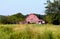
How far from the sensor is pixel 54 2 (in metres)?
55.9

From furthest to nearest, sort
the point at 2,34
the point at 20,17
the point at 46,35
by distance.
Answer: the point at 20,17, the point at 2,34, the point at 46,35

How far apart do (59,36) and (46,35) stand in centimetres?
42

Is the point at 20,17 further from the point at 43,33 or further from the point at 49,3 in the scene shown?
the point at 43,33

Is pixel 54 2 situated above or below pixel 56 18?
above

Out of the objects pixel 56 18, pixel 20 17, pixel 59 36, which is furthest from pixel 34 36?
pixel 20 17

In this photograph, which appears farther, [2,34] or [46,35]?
[2,34]

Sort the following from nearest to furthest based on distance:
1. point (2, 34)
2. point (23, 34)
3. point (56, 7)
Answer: point (23, 34), point (2, 34), point (56, 7)

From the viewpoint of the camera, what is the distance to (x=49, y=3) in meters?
55.9

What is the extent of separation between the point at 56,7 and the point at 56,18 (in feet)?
16.8

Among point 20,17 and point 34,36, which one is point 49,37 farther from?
point 20,17

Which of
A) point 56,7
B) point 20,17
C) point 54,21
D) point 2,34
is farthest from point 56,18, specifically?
point 2,34

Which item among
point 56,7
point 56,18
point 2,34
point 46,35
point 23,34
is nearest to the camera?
point 46,35

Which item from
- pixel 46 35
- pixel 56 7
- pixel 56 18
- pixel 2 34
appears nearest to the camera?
pixel 46 35

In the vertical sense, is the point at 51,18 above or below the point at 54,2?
below
